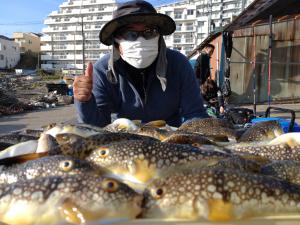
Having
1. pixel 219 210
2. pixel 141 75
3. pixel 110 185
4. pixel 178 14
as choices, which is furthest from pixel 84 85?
pixel 178 14

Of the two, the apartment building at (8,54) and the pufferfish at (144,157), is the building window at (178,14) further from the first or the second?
the pufferfish at (144,157)

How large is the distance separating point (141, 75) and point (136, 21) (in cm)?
71

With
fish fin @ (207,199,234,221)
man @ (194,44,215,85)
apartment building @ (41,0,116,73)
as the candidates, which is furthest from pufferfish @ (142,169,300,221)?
apartment building @ (41,0,116,73)

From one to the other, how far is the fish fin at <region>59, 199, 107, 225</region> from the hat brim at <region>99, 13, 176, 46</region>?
2.56 meters

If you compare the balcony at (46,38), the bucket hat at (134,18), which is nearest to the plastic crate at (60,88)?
the bucket hat at (134,18)

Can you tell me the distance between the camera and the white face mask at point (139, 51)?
384 centimetres

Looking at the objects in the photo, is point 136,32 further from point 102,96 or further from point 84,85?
point 84,85

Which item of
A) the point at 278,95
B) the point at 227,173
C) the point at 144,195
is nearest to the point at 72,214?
the point at 144,195

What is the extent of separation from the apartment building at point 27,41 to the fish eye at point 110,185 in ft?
349

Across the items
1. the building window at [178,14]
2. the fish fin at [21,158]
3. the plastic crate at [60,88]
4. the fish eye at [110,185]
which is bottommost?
the plastic crate at [60,88]

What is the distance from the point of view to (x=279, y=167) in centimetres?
201

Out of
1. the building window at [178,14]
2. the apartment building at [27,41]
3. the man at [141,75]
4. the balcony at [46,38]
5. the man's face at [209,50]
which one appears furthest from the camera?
the balcony at [46,38]

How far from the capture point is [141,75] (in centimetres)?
424

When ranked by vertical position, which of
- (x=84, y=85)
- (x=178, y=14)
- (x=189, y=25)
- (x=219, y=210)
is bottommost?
(x=219, y=210)
